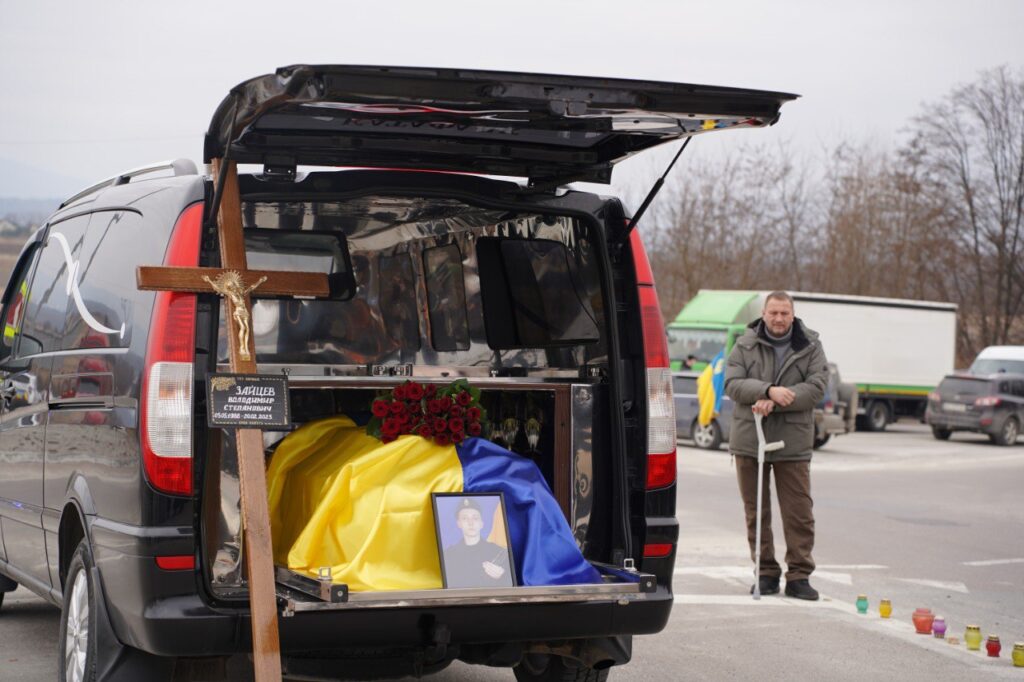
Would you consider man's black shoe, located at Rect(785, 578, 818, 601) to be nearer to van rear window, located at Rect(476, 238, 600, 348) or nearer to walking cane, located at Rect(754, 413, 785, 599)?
walking cane, located at Rect(754, 413, 785, 599)

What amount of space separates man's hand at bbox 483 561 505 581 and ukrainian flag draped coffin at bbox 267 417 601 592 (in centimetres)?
12

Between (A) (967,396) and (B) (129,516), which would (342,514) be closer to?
(B) (129,516)

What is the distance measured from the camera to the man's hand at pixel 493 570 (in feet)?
15.6

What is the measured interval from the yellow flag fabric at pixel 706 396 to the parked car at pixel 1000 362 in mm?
11082

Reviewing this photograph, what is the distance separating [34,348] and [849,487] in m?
13.6

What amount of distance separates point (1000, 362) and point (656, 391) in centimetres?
2850

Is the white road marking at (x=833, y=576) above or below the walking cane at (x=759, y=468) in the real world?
below

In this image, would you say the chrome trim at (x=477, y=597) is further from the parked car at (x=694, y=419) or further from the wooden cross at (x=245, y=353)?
the parked car at (x=694, y=419)

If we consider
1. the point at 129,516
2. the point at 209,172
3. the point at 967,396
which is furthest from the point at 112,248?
the point at 967,396

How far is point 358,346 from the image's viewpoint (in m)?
6.16

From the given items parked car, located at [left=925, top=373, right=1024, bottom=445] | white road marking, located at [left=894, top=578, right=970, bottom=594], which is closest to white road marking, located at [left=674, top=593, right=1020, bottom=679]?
white road marking, located at [left=894, top=578, right=970, bottom=594]

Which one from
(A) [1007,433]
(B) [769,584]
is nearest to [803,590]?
(B) [769,584]

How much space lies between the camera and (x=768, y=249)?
47.7m

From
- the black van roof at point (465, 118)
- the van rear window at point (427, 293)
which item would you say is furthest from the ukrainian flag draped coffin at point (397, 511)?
the black van roof at point (465, 118)
